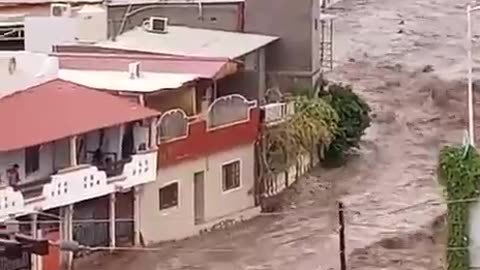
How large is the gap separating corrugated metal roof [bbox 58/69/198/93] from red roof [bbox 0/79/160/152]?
1.87ft

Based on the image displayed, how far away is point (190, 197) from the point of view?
25484mm

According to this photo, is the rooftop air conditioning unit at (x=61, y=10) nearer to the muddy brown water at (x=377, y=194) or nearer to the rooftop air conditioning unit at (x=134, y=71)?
the rooftop air conditioning unit at (x=134, y=71)

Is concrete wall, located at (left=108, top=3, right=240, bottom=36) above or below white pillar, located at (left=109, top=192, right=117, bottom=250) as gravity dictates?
above

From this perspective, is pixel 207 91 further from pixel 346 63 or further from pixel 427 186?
pixel 346 63

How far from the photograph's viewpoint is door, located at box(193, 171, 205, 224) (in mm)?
25719

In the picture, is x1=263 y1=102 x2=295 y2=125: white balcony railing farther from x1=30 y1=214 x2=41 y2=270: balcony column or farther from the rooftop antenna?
x1=30 y1=214 x2=41 y2=270: balcony column

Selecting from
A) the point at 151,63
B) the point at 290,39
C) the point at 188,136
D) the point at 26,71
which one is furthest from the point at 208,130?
→ the point at 290,39

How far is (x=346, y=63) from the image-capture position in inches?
1622

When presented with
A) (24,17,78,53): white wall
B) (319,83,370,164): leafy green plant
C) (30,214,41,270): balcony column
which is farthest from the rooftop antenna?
(30,214,41,270): balcony column

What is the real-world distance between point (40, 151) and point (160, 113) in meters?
2.78

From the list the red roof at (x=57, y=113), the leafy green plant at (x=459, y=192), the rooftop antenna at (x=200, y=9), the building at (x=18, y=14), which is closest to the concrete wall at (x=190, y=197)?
the red roof at (x=57, y=113)

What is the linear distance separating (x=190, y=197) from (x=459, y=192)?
761 centimetres

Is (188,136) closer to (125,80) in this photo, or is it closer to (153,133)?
(153,133)

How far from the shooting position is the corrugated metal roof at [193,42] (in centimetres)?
2894
